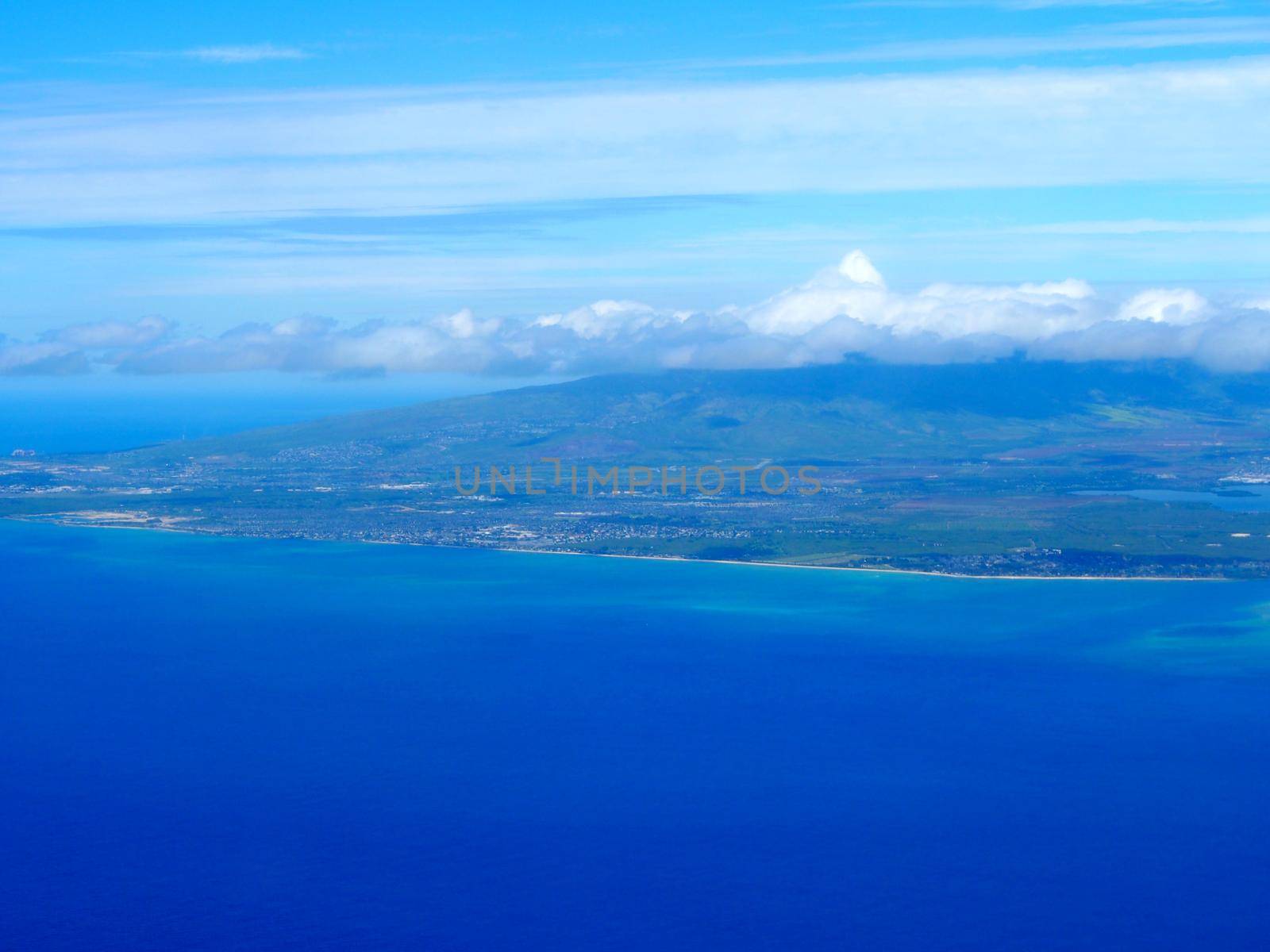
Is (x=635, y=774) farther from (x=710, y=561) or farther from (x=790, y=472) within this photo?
(x=790, y=472)

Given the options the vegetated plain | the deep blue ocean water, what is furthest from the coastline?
the deep blue ocean water

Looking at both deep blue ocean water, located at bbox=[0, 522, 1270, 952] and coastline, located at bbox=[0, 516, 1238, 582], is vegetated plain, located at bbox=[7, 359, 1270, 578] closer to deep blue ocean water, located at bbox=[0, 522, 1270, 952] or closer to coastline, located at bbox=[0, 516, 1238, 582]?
coastline, located at bbox=[0, 516, 1238, 582]

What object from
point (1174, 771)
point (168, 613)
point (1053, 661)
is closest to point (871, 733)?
point (1174, 771)

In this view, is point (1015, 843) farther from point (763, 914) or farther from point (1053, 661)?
point (1053, 661)

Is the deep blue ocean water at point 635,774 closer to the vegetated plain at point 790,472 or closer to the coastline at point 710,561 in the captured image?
the coastline at point 710,561

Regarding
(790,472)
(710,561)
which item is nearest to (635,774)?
(710,561)

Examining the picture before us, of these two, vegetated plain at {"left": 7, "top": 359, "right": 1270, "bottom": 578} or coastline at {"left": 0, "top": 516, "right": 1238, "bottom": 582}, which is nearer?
coastline at {"left": 0, "top": 516, "right": 1238, "bottom": 582}
